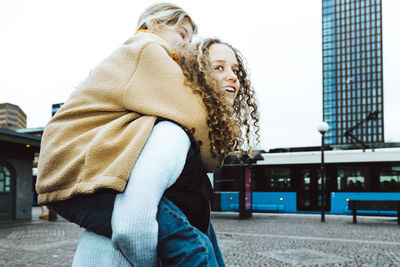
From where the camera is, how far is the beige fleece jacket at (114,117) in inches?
38.5

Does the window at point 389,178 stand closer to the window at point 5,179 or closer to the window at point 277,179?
the window at point 277,179

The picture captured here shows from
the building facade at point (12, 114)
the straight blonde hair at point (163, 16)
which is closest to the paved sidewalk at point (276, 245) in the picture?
the straight blonde hair at point (163, 16)

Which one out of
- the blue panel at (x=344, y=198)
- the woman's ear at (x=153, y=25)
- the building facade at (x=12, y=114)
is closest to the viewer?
the woman's ear at (x=153, y=25)

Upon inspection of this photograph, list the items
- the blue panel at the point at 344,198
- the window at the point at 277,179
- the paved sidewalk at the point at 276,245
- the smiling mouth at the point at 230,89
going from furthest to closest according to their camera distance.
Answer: the window at the point at 277,179
the blue panel at the point at 344,198
the paved sidewalk at the point at 276,245
the smiling mouth at the point at 230,89

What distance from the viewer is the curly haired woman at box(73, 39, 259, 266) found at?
92 cm

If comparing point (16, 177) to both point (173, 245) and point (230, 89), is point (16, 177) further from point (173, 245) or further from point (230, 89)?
point (173, 245)

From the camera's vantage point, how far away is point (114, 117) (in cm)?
107

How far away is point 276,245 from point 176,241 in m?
8.20

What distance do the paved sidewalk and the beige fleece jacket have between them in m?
5.89

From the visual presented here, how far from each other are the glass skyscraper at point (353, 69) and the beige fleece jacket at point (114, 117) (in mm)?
114167

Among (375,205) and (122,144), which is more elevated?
(122,144)

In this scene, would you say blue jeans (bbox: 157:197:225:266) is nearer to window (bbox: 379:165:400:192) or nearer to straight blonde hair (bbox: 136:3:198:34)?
straight blonde hair (bbox: 136:3:198:34)

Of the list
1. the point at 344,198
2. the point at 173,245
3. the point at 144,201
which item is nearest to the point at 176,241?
the point at 173,245

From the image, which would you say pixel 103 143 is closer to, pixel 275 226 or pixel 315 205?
pixel 275 226
